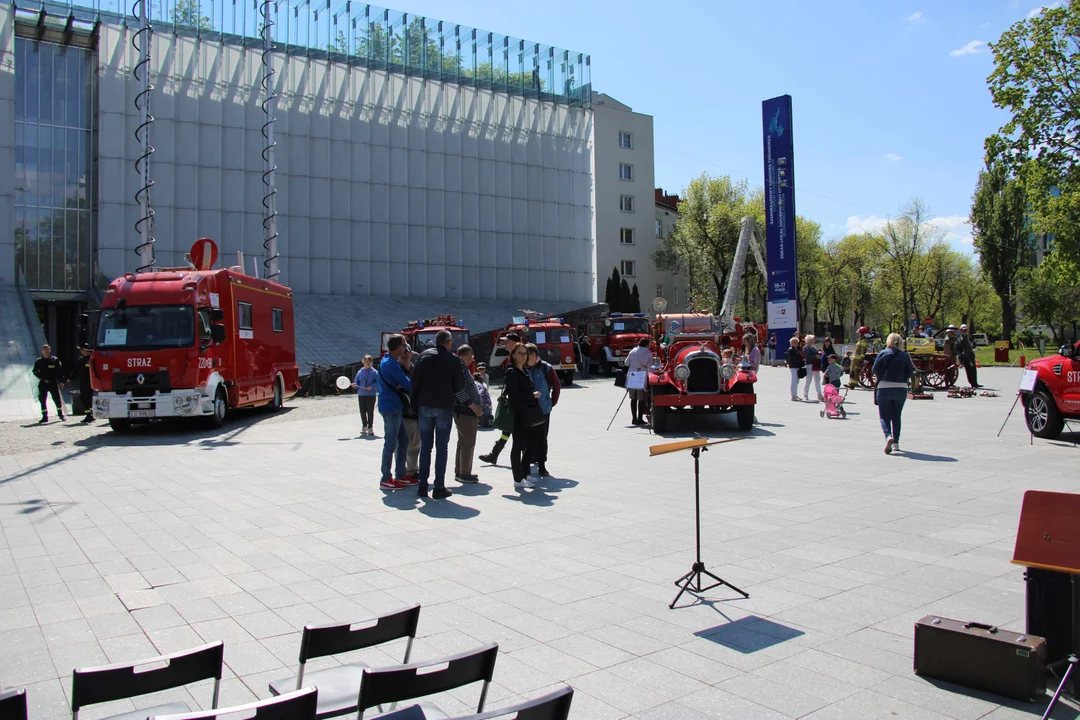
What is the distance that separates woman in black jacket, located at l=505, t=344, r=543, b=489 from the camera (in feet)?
33.4

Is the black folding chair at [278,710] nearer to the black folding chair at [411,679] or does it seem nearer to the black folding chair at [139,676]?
the black folding chair at [411,679]

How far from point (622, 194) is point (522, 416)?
5359 centimetres

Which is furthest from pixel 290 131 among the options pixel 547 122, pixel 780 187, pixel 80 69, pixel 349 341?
pixel 780 187

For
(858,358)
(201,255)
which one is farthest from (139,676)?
(858,358)

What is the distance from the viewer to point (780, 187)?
4203 centimetres

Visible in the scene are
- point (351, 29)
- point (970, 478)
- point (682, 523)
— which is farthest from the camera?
point (351, 29)

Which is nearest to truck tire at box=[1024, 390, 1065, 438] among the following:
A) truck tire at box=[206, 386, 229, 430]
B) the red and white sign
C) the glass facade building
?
truck tire at box=[206, 386, 229, 430]

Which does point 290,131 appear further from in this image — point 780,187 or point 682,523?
point 682,523

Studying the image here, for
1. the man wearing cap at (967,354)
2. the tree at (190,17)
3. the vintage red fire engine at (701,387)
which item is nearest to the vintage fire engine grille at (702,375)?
the vintage red fire engine at (701,387)

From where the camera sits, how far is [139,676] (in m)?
2.87

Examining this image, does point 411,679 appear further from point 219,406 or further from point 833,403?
point 219,406

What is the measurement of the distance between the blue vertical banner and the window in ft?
95.4

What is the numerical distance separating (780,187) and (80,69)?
1336 inches

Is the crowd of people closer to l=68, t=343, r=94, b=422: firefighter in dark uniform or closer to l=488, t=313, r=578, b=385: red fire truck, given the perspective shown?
l=68, t=343, r=94, b=422: firefighter in dark uniform
